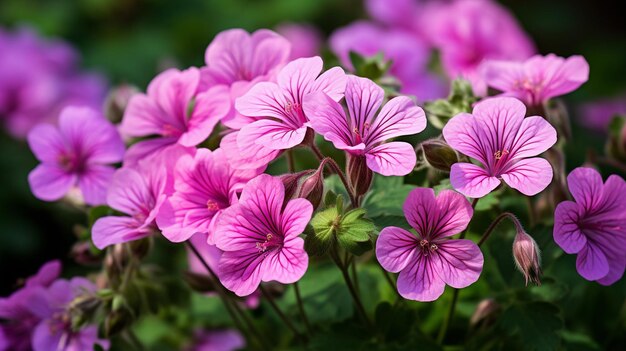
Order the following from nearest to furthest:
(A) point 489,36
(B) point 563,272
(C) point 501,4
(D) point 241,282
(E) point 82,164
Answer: (D) point 241,282 < (E) point 82,164 < (B) point 563,272 < (A) point 489,36 < (C) point 501,4

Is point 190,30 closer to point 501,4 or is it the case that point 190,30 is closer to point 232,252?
point 501,4

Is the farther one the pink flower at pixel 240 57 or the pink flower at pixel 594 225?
the pink flower at pixel 240 57

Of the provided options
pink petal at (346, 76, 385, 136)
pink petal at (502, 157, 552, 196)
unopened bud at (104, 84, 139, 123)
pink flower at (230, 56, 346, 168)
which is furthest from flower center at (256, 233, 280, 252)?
unopened bud at (104, 84, 139, 123)

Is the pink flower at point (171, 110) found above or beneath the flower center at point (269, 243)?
above

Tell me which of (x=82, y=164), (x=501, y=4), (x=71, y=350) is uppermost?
(x=82, y=164)

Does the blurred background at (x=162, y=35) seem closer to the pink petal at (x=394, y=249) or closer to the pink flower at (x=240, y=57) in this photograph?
the pink flower at (x=240, y=57)

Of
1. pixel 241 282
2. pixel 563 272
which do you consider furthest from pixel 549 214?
pixel 241 282

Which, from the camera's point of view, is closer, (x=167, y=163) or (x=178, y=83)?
(x=167, y=163)

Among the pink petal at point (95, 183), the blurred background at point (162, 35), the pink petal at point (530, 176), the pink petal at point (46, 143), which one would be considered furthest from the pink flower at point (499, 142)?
the blurred background at point (162, 35)
